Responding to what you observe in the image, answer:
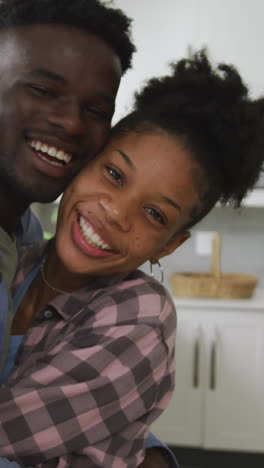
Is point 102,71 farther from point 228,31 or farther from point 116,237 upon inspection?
point 228,31

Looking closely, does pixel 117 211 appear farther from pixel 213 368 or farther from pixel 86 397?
pixel 213 368

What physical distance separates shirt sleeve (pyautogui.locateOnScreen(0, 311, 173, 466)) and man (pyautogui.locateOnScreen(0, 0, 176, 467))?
17 centimetres

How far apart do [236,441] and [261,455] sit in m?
0.26

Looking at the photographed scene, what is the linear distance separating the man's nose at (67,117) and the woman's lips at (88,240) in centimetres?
14

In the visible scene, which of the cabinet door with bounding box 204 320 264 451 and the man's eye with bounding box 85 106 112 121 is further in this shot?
the cabinet door with bounding box 204 320 264 451

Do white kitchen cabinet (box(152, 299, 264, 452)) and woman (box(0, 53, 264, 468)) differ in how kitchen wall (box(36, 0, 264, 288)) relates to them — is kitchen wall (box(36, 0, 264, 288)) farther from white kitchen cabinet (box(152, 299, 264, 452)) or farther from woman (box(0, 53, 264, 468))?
woman (box(0, 53, 264, 468))

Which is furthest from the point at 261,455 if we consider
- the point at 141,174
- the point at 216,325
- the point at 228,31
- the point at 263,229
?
the point at 141,174

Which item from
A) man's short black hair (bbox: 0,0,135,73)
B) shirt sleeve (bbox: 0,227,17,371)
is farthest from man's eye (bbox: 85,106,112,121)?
shirt sleeve (bbox: 0,227,17,371)

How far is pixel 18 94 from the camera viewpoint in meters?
0.85

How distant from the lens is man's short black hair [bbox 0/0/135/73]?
864 mm

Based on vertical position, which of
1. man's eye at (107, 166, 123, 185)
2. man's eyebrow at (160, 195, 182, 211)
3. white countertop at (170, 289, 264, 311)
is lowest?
white countertop at (170, 289, 264, 311)

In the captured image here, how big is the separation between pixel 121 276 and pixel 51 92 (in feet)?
0.99

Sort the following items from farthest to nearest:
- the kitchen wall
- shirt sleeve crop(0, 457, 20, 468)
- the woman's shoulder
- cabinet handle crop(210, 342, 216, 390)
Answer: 1. the kitchen wall
2. cabinet handle crop(210, 342, 216, 390)
3. the woman's shoulder
4. shirt sleeve crop(0, 457, 20, 468)

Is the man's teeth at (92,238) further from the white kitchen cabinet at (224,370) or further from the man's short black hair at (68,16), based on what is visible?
the white kitchen cabinet at (224,370)
